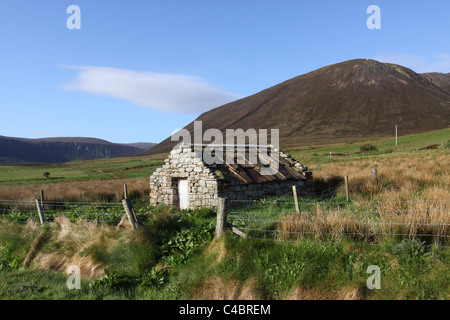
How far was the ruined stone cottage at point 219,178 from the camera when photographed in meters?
13.4

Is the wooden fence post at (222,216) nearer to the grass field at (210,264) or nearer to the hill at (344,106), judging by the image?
the grass field at (210,264)

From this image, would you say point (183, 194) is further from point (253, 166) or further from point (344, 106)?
point (344, 106)

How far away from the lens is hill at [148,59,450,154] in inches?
4557

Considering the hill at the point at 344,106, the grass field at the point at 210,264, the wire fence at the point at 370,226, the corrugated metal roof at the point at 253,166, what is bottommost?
the grass field at the point at 210,264

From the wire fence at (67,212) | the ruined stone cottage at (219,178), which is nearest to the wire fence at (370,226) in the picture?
the wire fence at (67,212)

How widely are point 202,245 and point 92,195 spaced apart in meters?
11.6

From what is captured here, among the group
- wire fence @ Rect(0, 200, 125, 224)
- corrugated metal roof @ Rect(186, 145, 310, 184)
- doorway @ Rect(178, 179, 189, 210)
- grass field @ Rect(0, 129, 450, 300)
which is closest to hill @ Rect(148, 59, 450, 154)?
corrugated metal roof @ Rect(186, 145, 310, 184)

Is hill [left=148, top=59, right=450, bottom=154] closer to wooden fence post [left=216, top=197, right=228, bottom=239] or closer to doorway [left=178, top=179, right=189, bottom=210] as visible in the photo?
doorway [left=178, top=179, right=189, bottom=210]

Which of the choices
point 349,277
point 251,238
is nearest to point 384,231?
point 349,277

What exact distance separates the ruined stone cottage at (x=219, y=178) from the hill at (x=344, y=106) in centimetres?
8562

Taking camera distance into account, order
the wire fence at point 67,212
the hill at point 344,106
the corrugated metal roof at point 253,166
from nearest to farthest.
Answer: the wire fence at point 67,212, the corrugated metal roof at point 253,166, the hill at point 344,106

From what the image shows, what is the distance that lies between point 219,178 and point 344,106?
446 ft

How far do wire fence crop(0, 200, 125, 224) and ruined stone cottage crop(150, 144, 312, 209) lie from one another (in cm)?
239
